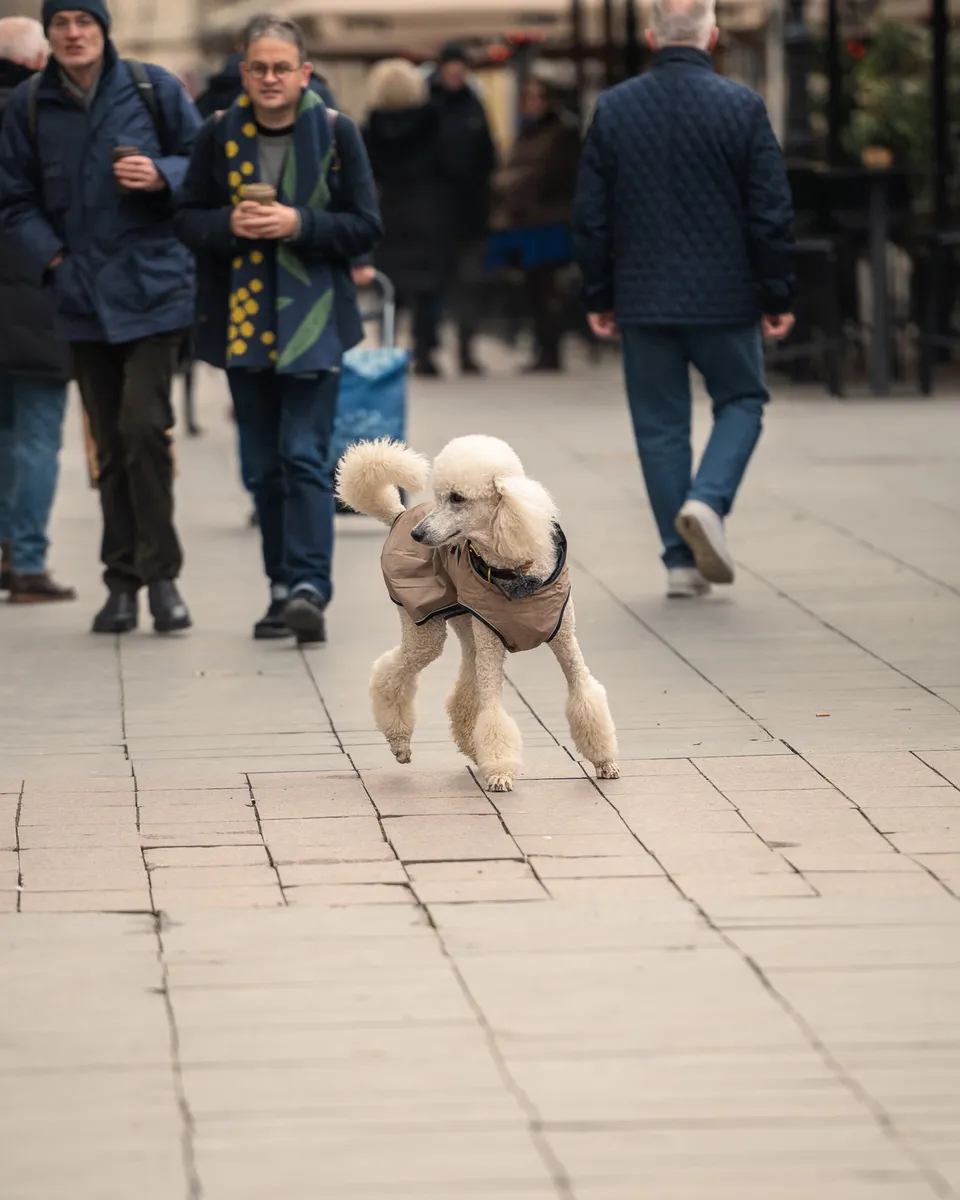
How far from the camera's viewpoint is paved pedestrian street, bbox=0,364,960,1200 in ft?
12.4

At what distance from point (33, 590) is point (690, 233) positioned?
8.91 ft

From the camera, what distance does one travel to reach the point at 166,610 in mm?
8539

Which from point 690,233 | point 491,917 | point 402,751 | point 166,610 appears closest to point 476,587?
point 402,751

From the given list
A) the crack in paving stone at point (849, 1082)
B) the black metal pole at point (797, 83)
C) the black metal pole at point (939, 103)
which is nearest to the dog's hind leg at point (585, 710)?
the crack in paving stone at point (849, 1082)

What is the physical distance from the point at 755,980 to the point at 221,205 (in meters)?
4.27

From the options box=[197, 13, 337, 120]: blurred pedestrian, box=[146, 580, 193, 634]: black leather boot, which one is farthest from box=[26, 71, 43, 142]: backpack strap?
box=[197, 13, 337, 120]: blurred pedestrian

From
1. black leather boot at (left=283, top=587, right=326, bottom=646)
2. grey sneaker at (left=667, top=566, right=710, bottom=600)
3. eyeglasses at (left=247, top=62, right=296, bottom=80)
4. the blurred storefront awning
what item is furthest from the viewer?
the blurred storefront awning

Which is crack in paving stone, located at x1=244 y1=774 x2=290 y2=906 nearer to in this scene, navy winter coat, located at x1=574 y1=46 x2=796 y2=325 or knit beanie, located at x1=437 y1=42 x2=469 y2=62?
navy winter coat, located at x1=574 y1=46 x2=796 y2=325

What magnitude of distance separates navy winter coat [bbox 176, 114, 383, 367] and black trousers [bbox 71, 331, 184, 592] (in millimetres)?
229

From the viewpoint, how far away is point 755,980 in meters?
4.57

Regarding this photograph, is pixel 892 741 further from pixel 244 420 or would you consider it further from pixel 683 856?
pixel 244 420

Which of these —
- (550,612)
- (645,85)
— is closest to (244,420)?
(645,85)

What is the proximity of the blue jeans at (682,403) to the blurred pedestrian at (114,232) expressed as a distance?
5.74 feet

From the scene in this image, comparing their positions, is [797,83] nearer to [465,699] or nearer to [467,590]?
[465,699]
